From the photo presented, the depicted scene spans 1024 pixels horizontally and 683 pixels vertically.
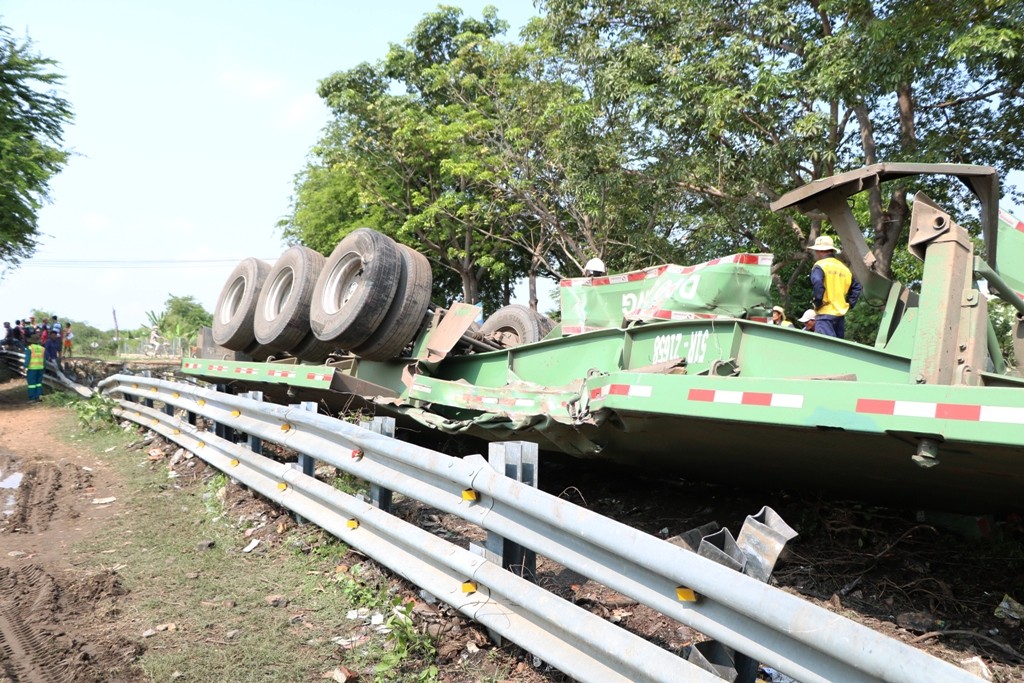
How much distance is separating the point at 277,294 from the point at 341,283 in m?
1.60

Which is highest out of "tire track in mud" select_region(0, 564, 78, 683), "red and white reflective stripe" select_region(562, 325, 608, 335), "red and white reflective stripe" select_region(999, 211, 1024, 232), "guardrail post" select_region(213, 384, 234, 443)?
"red and white reflective stripe" select_region(999, 211, 1024, 232)

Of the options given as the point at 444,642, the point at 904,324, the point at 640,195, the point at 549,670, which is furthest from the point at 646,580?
the point at 640,195

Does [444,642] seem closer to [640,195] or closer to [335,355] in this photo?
[335,355]

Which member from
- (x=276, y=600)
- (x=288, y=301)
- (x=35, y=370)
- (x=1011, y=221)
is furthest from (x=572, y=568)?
(x=35, y=370)

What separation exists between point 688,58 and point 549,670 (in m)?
13.0

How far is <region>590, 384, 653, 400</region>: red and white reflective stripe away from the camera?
412 centimetres

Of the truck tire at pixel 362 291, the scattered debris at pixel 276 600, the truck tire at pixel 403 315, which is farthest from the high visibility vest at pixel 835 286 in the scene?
the scattered debris at pixel 276 600

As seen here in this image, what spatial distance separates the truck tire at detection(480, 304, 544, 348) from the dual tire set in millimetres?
1152

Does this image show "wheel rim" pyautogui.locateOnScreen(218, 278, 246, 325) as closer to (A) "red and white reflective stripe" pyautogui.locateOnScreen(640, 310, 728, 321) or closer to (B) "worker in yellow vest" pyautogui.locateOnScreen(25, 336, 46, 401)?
(A) "red and white reflective stripe" pyautogui.locateOnScreen(640, 310, 728, 321)

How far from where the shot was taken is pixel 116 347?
1948 inches

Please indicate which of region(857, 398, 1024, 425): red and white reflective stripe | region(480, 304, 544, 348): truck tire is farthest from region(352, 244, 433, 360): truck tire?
region(857, 398, 1024, 425): red and white reflective stripe

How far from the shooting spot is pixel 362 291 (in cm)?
717

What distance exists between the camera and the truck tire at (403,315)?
722 centimetres

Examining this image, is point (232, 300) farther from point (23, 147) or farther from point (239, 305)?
point (23, 147)
